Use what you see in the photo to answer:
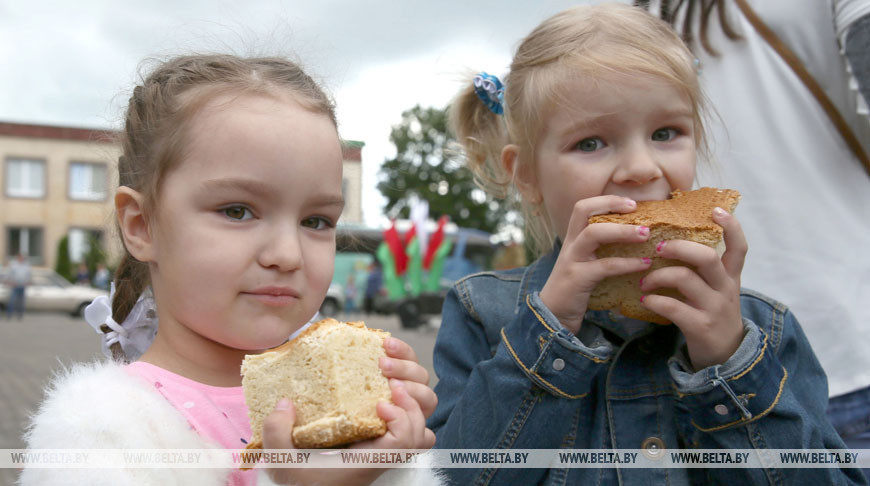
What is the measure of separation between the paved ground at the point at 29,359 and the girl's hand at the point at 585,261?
1.01 meters

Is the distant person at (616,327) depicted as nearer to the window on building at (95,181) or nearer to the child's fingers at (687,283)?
the child's fingers at (687,283)

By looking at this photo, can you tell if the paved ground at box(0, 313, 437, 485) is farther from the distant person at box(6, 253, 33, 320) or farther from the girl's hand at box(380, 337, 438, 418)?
the girl's hand at box(380, 337, 438, 418)

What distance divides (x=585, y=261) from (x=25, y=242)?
37.8m

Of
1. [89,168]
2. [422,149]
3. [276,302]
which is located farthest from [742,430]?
[422,149]

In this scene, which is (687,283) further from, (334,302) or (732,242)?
(334,302)

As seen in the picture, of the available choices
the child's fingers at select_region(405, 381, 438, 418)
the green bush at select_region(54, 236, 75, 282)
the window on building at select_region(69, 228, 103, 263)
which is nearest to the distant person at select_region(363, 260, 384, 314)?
the green bush at select_region(54, 236, 75, 282)

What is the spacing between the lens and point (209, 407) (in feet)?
4.41

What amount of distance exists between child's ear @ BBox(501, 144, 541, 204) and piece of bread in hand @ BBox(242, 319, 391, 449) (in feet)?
2.57

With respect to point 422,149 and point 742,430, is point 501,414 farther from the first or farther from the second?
point 422,149

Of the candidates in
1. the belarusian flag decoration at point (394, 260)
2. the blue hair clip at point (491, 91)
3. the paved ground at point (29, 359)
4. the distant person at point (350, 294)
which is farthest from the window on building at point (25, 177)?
the blue hair clip at point (491, 91)

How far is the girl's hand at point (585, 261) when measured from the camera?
1.42 metres

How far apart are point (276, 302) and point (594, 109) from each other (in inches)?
34.6

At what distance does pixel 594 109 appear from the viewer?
1.58m

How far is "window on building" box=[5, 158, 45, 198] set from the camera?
30594mm
